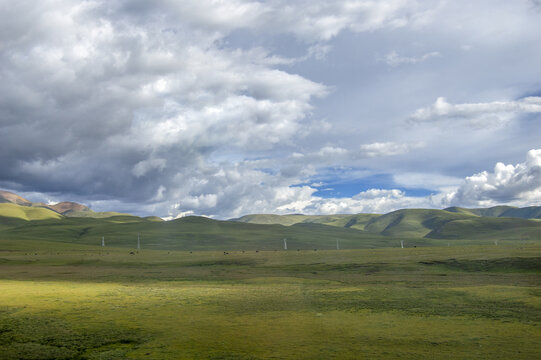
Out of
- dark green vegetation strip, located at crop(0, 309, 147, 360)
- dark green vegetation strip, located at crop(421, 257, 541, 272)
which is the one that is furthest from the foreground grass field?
dark green vegetation strip, located at crop(421, 257, 541, 272)

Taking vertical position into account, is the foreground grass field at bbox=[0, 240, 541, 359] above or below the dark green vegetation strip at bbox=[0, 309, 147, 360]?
below

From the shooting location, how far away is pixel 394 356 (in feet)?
45.7

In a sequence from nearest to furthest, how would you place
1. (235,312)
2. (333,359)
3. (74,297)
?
(333,359) → (235,312) → (74,297)

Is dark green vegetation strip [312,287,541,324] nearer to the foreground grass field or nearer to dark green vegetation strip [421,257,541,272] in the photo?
the foreground grass field

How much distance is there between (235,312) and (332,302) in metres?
6.33

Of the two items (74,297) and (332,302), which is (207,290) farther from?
(332,302)

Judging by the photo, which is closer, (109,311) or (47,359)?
(47,359)

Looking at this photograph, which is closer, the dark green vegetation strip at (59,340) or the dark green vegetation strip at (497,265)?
the dark green vegetation strip at (59,340)

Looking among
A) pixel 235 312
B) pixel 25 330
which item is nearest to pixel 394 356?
pixel 235 312

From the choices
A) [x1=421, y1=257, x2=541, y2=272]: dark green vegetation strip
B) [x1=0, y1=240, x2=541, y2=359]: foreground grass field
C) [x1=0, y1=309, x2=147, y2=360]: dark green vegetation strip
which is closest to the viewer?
[x1=0, y1=309, x2=147, y2=360]: dark green vegetation strip

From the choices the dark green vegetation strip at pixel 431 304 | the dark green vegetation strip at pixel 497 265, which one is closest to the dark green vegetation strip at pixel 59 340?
the dark green vegetation strip at pixel 431 304

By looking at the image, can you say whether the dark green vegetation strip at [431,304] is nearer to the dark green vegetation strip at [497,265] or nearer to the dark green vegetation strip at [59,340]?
the dark green vegetation strip at [59,340]

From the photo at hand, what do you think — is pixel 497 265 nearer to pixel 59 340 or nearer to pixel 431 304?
pixel 431 304

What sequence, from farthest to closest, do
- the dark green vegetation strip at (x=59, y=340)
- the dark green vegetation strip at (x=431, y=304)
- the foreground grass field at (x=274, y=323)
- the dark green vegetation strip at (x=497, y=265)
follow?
1. the dark green vegetation strip at (x=497, y=265)
2. the dark green vegetation strip at (x=431, y=304)
3. the foreground grass field at (x=274, y=323)
4. the dark green vegetation strip at (x=59, y=340)
